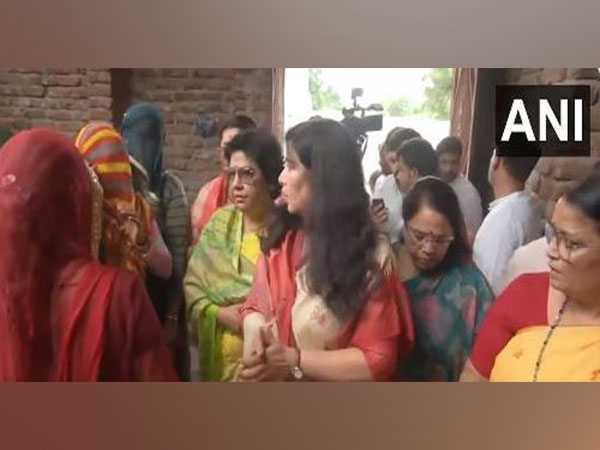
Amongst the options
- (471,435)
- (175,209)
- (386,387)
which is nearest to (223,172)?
(175,209)

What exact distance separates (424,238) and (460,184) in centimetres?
20

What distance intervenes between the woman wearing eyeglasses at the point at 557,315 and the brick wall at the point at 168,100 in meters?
0.93

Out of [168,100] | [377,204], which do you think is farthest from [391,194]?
[168,100]

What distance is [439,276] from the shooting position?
3.25 m

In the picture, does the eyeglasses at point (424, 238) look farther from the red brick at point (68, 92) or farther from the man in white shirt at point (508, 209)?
the red brick at point (68, 92)

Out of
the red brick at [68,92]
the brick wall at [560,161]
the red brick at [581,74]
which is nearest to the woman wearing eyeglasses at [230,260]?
the red brick at [68,92]

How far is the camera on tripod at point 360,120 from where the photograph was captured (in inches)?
127

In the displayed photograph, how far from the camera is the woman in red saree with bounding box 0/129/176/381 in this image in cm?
323

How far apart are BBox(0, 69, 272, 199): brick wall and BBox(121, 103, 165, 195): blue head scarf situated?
0.08 ft

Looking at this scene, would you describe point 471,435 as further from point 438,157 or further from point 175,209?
point 175,209

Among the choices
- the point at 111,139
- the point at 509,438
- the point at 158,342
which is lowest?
the point at 509,438

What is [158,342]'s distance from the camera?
10.8 feet

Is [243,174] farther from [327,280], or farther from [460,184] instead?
[460,184]

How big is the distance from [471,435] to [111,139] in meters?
1.44
